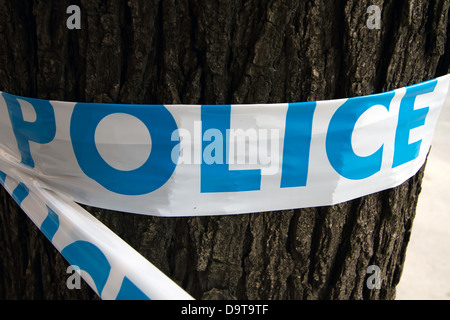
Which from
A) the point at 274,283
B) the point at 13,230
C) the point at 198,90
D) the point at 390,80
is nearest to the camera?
the point at 198,90

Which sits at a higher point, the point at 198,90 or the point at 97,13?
the point at 97,13

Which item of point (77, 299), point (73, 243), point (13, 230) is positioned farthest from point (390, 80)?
point (13, 230)

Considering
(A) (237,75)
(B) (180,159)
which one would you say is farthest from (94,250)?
(A) (237,75)

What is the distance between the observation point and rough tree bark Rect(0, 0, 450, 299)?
1.14 m

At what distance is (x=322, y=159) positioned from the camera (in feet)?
4.07

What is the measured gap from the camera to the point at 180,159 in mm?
1177

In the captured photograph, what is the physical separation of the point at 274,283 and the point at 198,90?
26.3 inches

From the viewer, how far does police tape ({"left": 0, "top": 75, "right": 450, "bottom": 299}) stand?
1.16 meters

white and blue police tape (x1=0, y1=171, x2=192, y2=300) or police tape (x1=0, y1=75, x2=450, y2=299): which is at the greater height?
police tape (x1=0, y1=75, x2=450, y2=299)

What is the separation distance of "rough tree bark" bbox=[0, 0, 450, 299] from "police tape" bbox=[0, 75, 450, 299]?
0.06 metres

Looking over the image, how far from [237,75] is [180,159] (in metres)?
0.27

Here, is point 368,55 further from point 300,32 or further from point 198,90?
point 198,90

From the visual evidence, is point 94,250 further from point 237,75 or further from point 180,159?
point 237,75

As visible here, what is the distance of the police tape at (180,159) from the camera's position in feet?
3.79
